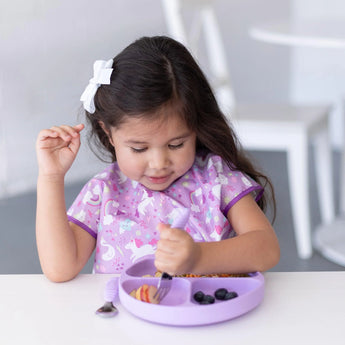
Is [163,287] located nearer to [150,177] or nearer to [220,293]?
[220,293]

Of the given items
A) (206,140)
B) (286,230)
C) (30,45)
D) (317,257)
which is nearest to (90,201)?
(206,140)

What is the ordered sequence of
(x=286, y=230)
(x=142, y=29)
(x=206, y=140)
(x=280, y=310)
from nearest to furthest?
(x=280, y=310)
(x=206, y=140)
(x=286, y=230)
(x=142, y=29)

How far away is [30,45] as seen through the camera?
313 cm

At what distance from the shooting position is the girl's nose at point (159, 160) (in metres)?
1.02

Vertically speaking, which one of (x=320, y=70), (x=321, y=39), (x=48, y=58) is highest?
(x=321, y=39)

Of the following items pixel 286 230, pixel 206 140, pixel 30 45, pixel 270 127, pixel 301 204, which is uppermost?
pixel 206 140

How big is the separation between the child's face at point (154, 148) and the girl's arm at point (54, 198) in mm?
83

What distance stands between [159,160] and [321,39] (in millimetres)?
1176

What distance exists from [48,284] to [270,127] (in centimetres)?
165

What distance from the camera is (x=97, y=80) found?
109cm

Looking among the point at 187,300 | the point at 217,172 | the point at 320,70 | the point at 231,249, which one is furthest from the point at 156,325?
the point at 320,70

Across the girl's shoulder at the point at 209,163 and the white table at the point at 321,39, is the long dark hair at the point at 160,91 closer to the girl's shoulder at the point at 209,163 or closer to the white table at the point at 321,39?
the girl's shoulder at the point at 209,163

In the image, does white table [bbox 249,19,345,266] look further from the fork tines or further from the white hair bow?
the fork tines

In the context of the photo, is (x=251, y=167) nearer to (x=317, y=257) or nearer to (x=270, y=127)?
(x=270, y=127)
